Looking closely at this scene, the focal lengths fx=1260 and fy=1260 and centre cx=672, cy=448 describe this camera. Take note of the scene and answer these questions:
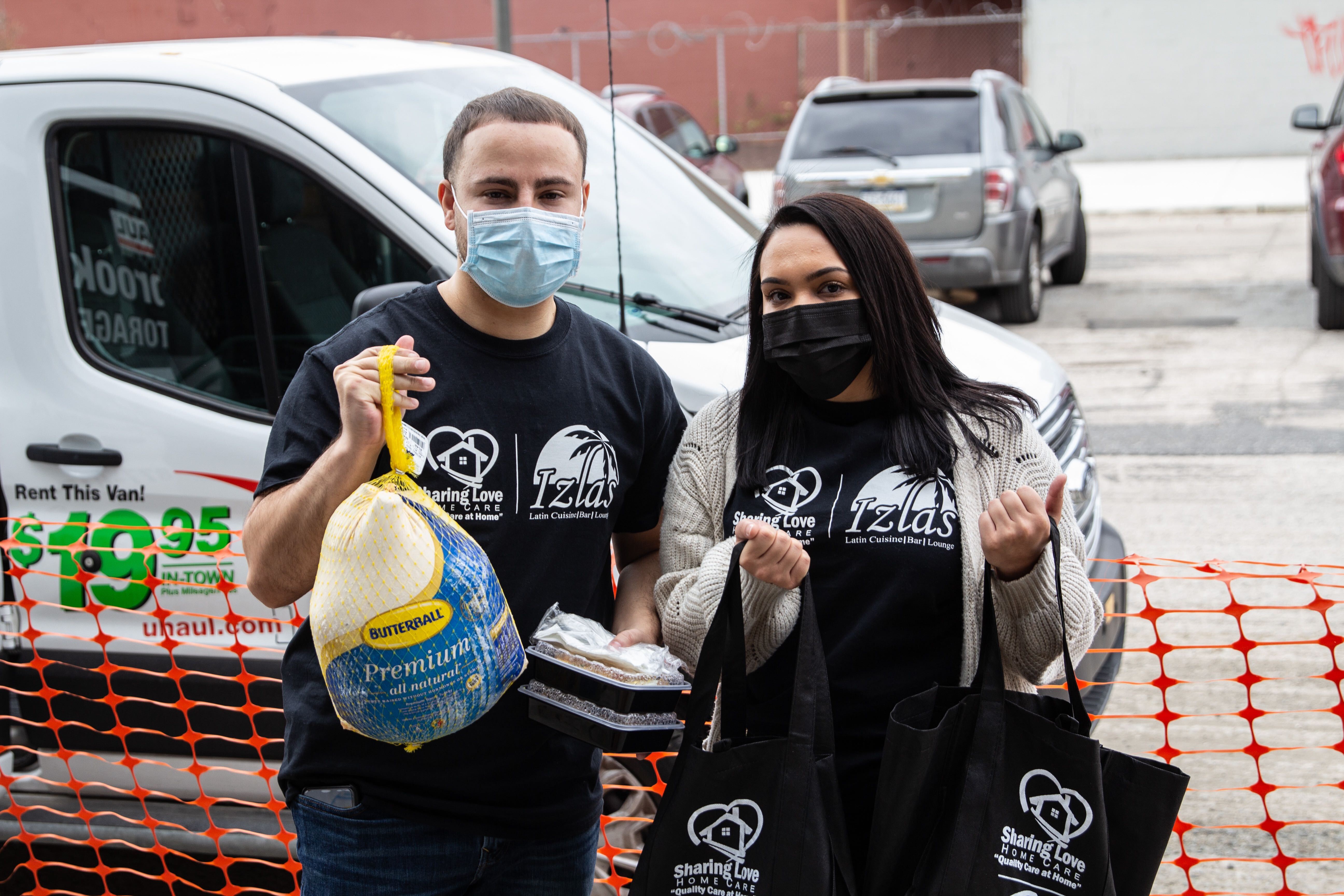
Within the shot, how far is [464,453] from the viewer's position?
193 cm

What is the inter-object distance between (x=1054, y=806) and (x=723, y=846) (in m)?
0.47

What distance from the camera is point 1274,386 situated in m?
9.07

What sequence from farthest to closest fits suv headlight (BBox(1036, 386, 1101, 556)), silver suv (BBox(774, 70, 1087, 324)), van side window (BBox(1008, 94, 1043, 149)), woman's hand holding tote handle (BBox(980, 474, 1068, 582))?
van side window (BBox(1008, 94, 1043, 149)), silver suv (BBox(774, 70, 1087, 324)), suv headlight (BBox(1036, 386, 1101, 556)), woman's hand holding tote handle (BBox(980, 474, 1068, 582))

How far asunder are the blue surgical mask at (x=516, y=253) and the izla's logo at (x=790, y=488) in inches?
18.6

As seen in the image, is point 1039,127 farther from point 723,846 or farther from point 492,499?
point 723,846

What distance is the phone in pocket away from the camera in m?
1.96

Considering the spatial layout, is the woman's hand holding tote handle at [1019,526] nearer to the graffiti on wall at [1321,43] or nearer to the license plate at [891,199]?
the license plate at [891,199]

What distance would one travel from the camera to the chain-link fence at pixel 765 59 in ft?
83.9

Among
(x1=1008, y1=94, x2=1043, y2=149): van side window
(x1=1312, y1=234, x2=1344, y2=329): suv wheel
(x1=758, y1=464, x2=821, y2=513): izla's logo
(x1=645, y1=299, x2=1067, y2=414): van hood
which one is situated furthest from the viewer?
(x1=1008, y1=94, x2=1043, y2=149): van side window

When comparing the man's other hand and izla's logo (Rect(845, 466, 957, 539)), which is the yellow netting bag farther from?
izla's logo (Rect(845, 466, 957, 539))

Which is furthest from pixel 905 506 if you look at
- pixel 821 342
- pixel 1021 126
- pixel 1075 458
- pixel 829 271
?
pixel 1021 126

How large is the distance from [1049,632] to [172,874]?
246cm

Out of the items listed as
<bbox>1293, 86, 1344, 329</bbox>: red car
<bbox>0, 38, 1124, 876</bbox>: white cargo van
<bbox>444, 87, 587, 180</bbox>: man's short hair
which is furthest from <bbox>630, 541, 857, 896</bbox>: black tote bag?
<bbox>1293, 86, 1344, 329</bbox>: red car

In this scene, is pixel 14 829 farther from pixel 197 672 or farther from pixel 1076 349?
pixel 1076 349
